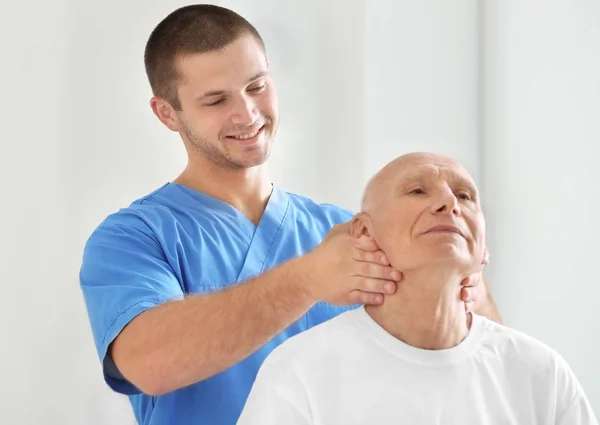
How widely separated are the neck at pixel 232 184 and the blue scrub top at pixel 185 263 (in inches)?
1.0

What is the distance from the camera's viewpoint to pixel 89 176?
2.05 metres

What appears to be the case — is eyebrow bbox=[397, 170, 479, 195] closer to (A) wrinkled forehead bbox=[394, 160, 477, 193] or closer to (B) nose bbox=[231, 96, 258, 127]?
(A) wrinkled forehead bbox=[394, 160, 477, 193]

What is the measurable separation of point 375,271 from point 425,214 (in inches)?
4.2

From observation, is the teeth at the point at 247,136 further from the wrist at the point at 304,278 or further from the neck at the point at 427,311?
the neck at the point at 427,311

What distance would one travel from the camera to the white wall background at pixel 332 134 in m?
1.97

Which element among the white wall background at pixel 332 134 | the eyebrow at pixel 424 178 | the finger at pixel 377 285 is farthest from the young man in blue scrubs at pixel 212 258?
the white wall background at pixel 332 134

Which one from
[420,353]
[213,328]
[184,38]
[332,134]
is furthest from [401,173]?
[332,134]

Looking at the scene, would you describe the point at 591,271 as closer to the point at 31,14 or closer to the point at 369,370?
the point at 369,370

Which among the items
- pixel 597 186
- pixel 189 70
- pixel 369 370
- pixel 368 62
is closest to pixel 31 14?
pixel 189 70

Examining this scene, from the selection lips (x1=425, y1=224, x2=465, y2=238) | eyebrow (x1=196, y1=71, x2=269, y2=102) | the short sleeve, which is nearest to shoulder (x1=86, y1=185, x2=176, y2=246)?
the short sleeve

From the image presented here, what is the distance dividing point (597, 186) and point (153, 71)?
1211mm

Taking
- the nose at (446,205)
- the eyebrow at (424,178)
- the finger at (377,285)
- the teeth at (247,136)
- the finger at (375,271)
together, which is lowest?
the finger at (377,285)

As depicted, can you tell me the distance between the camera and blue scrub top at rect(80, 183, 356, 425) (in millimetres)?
1485

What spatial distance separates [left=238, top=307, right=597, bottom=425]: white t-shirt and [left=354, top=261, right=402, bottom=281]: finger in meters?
0.07
